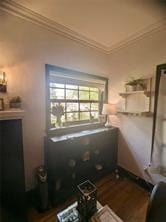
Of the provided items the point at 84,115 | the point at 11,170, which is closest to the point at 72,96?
the point at 84,115

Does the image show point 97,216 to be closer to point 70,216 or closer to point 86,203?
point 86,203

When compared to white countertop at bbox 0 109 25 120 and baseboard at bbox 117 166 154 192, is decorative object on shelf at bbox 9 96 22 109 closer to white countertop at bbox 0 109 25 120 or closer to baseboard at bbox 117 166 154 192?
white countertop at bbox 0 109 25 120

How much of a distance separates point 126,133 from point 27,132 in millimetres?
1816

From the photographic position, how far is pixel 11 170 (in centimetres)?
139

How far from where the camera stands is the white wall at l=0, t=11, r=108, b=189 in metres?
1.67

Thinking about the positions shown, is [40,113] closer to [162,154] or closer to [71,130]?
[71,130]

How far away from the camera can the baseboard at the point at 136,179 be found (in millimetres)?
2198

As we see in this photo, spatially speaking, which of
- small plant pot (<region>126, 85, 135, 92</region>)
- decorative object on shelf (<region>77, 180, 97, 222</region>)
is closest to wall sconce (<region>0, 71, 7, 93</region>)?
decorative object on shelf (<region>77, 180, 97, 222</region>)

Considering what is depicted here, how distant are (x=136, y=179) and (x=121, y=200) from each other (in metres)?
0.59

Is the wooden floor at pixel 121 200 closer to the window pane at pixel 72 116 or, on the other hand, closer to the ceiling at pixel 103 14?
the window pane at pixel 72 116

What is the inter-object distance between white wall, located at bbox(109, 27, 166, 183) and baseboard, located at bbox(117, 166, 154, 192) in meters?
0.07

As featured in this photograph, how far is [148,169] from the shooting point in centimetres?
211

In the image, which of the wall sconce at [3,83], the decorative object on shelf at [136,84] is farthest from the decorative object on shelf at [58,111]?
the decorative object on shelf at [136,84]

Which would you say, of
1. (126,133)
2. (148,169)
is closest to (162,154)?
(148,169)
